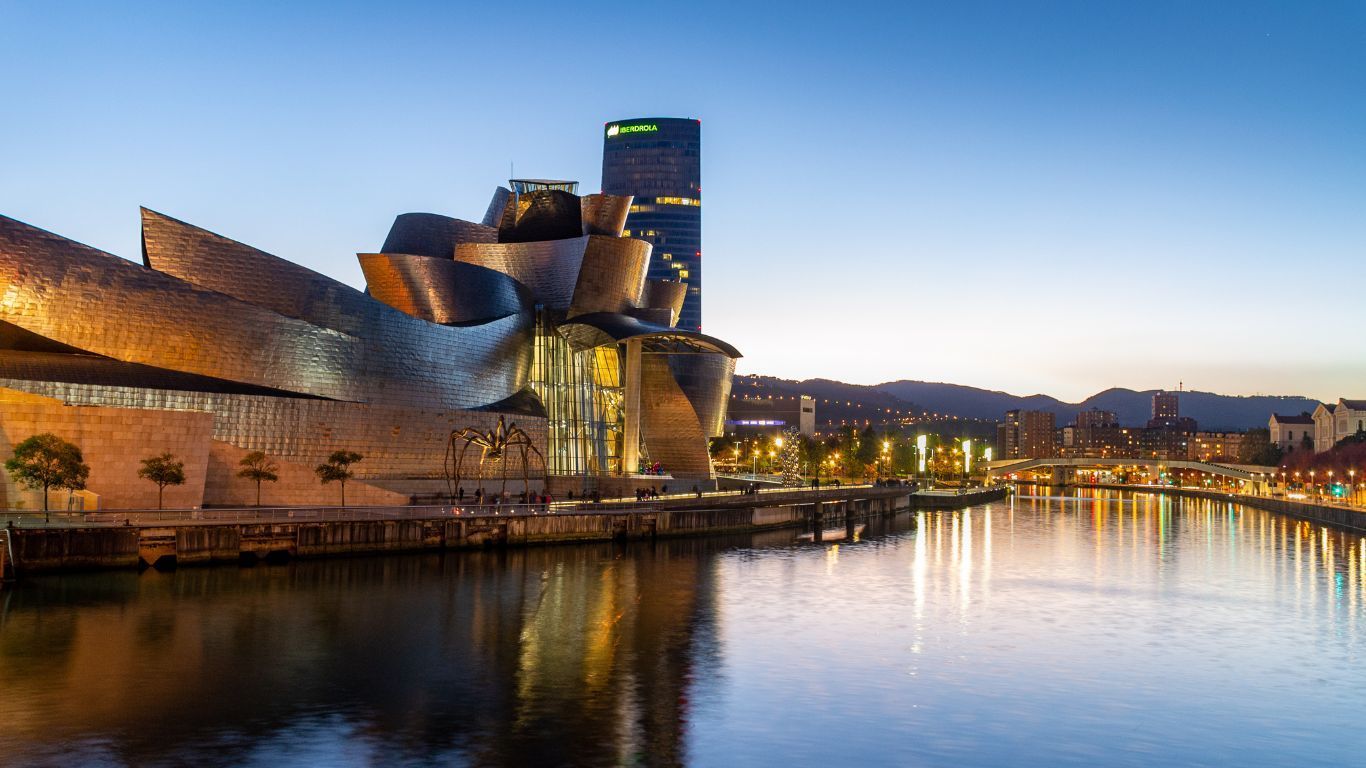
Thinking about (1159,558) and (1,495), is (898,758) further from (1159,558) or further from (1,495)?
(1159,558)

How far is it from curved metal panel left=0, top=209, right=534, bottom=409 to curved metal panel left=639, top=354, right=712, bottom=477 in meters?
14.1

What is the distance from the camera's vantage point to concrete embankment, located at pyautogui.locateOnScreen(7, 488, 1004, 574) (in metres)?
31.1

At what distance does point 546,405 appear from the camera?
216 ft

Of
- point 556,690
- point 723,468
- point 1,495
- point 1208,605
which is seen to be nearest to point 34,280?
point 1,495

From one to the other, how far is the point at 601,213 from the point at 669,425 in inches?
525

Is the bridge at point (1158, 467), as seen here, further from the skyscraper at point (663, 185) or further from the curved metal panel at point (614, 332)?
the curved metal panel at point (614, 332)

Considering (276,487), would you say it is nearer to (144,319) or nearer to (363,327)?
(144,319)

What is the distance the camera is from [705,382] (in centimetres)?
7206

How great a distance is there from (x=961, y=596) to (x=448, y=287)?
33.5 meters

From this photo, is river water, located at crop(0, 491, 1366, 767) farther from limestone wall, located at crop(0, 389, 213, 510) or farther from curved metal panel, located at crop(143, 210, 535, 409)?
curved metal panel, located at crop(143, 210, 535, 409)

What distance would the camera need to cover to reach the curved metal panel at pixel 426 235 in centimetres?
6525

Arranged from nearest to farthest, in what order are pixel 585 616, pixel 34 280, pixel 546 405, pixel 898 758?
pixel 898 758, pixel 585 616, pixel 34 280, pixel 546 405

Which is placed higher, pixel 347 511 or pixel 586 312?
pixel 586 312

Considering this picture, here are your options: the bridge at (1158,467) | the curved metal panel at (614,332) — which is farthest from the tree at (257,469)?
the bridge at (1158,467)
